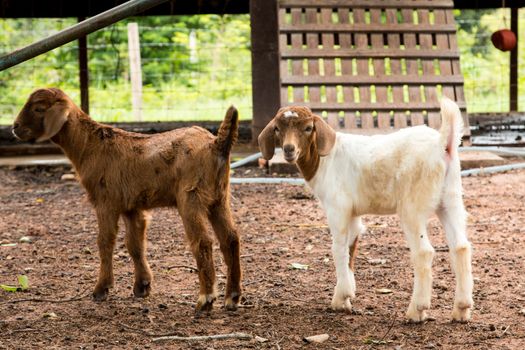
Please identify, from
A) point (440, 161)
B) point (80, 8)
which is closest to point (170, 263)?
point (440, 161)

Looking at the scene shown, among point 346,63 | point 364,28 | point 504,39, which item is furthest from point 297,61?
point 504,39

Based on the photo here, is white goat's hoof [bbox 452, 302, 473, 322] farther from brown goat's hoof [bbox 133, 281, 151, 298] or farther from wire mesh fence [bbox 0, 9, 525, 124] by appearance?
wire mesh fence [bbox 0, 9, 525, 124]

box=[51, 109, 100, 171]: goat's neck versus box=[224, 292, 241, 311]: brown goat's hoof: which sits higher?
box=[51, 109, 100, 171]: goat's neck

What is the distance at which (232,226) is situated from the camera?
19.3 feet

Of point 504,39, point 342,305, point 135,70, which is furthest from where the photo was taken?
point 135,70

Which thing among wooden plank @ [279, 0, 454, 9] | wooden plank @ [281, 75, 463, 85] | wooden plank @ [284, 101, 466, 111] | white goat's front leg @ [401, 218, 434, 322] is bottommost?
white goat's front leg @ [401, 218, 434, 322]

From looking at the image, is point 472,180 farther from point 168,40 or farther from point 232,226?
point 168,40

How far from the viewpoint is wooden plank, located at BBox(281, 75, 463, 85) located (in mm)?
11547

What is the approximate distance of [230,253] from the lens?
584 centimetres

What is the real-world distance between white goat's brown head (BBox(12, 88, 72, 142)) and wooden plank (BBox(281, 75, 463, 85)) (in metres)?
5.48

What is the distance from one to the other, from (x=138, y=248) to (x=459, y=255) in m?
2.23

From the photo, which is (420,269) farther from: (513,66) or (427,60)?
(513,66)

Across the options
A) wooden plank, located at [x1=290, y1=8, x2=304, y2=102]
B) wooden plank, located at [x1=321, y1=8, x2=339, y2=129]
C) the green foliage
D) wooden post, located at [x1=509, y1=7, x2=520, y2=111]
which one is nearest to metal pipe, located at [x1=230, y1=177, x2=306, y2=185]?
wooden plank, located at [x1=321, y1=8, x2=339, y2=129]

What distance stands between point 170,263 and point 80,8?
8363 mm
